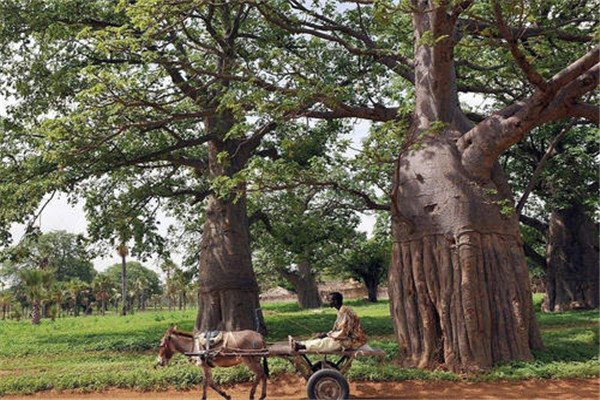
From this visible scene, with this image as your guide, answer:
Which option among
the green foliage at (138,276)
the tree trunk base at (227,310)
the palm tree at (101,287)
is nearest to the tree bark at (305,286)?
the tree trunk base at (227,310)

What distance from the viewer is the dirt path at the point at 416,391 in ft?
27.7

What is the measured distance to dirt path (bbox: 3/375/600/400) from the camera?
844 cm

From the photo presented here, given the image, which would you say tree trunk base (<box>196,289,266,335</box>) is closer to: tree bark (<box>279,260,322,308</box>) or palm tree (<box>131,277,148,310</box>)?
tree bark (<box>279,260,322,308</box>)

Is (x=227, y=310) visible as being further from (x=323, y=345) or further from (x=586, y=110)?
(x=586, y=110)

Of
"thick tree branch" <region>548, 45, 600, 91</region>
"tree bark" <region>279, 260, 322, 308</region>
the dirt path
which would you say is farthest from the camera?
"tree bark" <region>279, 260, 322, 308</region>

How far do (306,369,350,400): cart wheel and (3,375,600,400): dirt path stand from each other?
1.32 m

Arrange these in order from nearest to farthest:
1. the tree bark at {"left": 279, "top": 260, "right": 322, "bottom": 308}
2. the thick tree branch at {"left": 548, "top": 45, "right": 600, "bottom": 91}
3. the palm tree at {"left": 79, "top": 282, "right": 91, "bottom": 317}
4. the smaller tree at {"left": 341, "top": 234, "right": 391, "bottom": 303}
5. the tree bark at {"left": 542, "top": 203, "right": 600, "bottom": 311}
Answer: the thick tree branch at {"left": 548, "top": 45, "right": 600, "bottom": 91}, the tree bark at {"left": 542, "top": 203, "right": 600, "bottom": 311}, the tree bark at {"left": 279, "top": 260, "right": 322, "bottom": 308}, the smaller tree at {"left": 341, "top": 234, "right": 391, "bottom": 303}, the palm tree at {"left": 79, "top": 282, "right": 91, "bottom": 317}

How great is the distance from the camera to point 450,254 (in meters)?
10.2

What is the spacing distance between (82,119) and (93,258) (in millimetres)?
7862

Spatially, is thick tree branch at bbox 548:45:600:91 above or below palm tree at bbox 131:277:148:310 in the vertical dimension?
above

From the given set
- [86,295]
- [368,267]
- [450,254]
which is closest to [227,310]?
[450,254]

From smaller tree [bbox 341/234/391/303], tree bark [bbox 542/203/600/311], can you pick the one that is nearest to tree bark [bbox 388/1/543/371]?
tree bark [bbox 542/203/600/311]

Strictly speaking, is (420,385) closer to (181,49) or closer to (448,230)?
(448,230)

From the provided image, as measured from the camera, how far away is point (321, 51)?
592 inches
